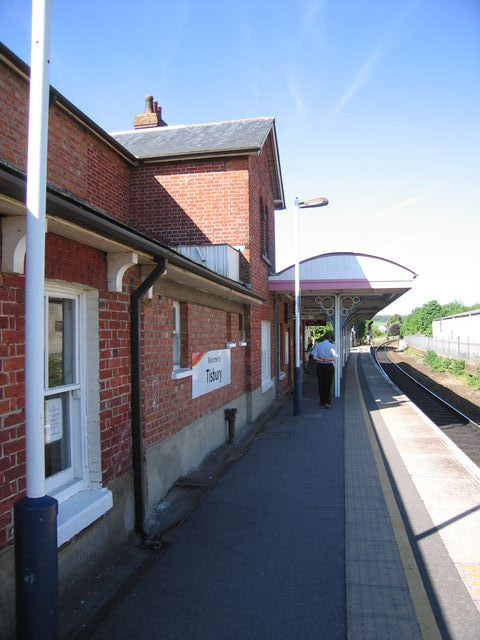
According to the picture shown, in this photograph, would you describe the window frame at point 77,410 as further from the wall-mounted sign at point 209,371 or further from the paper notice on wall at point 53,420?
the wall-mounted sign at point 209,371

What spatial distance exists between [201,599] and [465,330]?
44810 millimetres

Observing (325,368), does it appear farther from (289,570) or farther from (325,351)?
(289,570)

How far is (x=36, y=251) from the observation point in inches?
88.7

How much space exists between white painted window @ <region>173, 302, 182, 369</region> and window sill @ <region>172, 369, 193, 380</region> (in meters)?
0.16

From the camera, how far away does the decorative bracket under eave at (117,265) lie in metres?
4.20

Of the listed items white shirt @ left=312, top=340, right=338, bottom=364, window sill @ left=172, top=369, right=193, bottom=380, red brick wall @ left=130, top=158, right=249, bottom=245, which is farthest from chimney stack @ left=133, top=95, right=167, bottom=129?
window sill @ left=172, top=369, right=193, bottom=380

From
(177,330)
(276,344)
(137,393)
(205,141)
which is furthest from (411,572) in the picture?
(276,344)

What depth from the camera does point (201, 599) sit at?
143 inches

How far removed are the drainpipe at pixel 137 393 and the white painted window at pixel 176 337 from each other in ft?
6.06

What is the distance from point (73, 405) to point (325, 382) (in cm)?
961

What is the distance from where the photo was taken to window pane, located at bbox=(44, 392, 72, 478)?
148 inches

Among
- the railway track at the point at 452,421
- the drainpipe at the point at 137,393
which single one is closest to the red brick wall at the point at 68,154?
the drainpipe at the point at 137,393

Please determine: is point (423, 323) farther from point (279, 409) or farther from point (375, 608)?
point (375, 608)

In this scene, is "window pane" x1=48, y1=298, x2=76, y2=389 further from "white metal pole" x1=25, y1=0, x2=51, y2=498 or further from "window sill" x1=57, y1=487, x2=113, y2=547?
"white metal pole" x1=25, y1=0, x2=51, y2=498
